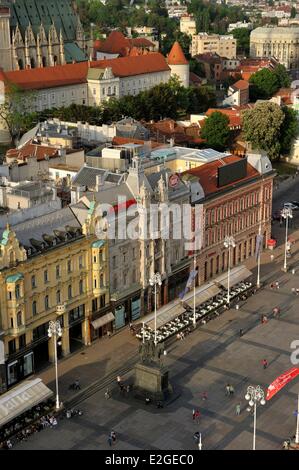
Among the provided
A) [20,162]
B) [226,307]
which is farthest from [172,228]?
[20,162]

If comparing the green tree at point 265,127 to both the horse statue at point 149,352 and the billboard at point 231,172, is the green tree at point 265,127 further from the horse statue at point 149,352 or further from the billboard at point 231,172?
the horse statue at point 149,352

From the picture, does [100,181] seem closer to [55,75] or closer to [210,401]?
[210,401]

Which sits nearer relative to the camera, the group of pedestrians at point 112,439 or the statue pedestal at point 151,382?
the group of pedestrians at point 112,439

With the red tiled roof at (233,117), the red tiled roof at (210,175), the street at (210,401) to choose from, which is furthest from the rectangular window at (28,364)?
the red tiled roof at (233,117)

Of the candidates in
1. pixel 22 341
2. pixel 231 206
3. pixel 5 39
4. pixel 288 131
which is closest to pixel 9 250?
pixel 22 341

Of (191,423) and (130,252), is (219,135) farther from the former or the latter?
(191,423)

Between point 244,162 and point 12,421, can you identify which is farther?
point 244,162

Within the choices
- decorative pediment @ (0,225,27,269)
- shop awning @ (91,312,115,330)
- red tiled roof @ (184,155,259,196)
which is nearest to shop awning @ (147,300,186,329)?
shop awning @ (91,312,115,330)
